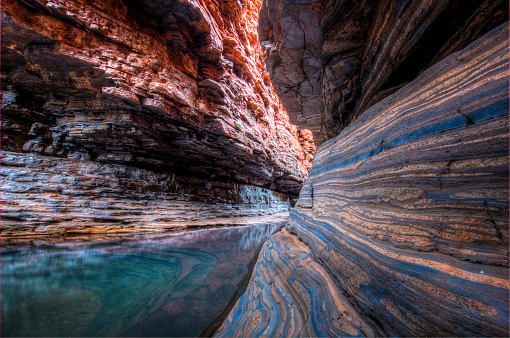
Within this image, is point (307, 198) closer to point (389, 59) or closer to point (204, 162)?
point (389, 59)

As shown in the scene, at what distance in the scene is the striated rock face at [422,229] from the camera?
34.4 inches

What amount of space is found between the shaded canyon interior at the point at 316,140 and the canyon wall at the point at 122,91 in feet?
0.16

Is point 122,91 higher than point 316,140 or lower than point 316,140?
higher

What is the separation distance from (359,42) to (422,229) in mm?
3454

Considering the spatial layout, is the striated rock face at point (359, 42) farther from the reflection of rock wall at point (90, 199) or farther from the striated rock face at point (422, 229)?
the reflection of rock wall at point (90, 199)

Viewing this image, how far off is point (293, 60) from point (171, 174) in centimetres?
749

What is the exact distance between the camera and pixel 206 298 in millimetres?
2018

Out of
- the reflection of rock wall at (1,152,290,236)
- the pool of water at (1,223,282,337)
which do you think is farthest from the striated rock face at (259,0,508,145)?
the reflection of rock wall at (1,152,290,236)

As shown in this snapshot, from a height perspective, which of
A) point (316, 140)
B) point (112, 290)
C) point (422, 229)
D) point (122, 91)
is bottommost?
point (112, 290)

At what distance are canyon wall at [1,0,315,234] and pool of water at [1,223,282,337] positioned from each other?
4202 millimetres

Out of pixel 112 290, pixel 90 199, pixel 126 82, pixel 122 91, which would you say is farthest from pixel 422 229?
pixel 90 199

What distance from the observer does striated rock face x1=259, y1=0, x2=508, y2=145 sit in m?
1.85

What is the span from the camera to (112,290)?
1979 millimetres

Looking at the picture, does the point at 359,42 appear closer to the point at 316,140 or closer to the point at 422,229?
the point at 422,229
